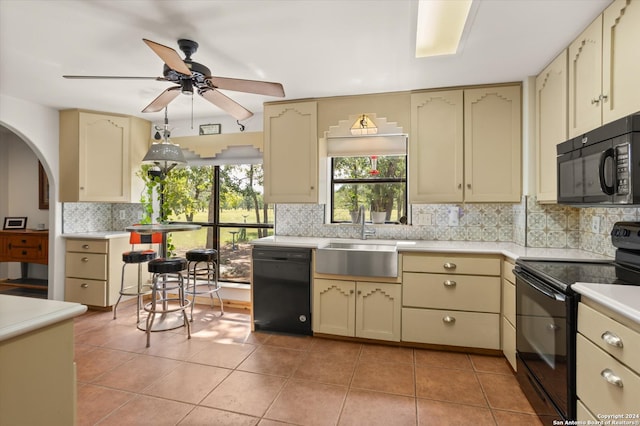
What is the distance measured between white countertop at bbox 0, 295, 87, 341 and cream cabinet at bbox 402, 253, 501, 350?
2.39m

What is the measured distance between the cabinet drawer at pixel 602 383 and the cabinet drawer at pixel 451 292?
1204mm

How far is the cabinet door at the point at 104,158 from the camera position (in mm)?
3865

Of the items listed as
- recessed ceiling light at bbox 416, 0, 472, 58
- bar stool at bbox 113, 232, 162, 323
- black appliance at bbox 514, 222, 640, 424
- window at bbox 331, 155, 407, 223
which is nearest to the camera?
black appliance at bbox 514, 222, 640, 424

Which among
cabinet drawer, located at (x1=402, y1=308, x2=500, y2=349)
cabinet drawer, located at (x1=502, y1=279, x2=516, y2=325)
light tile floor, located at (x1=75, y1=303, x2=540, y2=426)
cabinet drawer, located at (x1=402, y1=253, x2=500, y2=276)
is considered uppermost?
cabinet drawer, located at (x1=402, y1=253, x2=500, y2=276)

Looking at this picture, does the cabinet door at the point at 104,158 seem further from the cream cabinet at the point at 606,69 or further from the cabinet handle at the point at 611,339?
the cabinet handle at the point at 611,339

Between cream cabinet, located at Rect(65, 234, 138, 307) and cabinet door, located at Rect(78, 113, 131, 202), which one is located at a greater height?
cabinet door, located at Rect(78, 113, 131, 202)

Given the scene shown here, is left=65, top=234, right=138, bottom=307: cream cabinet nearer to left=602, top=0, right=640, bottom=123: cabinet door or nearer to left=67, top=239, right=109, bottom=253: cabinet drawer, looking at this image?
left=67, top=239, right=109, bottom=253: cabinet drawer

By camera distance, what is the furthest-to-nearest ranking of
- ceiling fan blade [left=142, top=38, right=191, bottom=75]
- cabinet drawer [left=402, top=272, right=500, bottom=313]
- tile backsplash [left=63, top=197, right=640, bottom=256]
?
1. cabinet drawer [left=402, top=272, right=500, bottom=313]
2. tile backsplash [left=63, top=197, right=640, bottom=256]
3. ceiling fan blade [left=142, top=38, right=191, bottom=75]

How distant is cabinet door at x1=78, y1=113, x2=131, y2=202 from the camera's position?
12.7ft

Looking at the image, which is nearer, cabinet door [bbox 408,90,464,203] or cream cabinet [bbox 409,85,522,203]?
cream cabinet [bbox 409,85,522,203]

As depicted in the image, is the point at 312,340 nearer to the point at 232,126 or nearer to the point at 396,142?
the point at 396,142

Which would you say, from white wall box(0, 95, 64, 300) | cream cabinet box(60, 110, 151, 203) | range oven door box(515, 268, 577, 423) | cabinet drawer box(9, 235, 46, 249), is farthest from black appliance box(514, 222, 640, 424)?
cabinet drawer box(9, 235, 46, 249)

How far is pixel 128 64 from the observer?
8.55 ft

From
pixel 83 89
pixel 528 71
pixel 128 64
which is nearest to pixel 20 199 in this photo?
pixel 83 89
